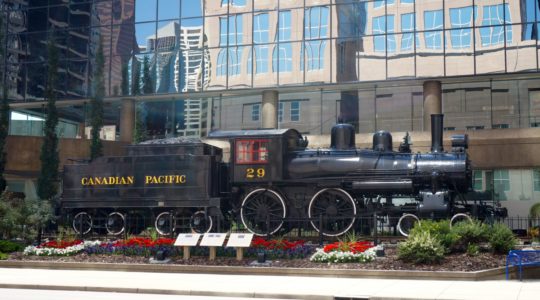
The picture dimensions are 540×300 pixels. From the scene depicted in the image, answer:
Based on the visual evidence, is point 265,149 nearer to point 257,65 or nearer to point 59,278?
point 59,278

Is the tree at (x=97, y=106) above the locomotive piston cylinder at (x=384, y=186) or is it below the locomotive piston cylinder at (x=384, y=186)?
above

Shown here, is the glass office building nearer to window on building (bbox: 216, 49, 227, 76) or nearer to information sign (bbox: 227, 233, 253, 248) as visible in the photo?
window on building (bbox: 216, 49, 227, 76)

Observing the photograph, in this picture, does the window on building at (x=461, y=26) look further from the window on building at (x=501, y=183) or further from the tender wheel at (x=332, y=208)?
the tender wheel at (x=332, y=208)

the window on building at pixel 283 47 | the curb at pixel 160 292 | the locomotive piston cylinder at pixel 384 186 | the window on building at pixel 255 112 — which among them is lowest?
the curb at pixel 160 292

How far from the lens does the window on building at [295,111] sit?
3784 cm

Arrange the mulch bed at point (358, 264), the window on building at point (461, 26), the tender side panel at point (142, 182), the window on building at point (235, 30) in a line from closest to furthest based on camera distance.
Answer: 1. the mulch bed at point (358, 264)
2. the tender side panel at point (142, 182)
3. the window on building at point (461, 26)
4. the window on building at point (235, 30)

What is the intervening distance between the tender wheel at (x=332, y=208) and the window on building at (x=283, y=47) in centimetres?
1500

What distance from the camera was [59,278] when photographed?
16062 millimetres

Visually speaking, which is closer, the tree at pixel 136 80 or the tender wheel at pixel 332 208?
the tender wheel at pixel 332 208

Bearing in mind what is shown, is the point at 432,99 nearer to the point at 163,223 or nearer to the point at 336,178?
the point at 336,178

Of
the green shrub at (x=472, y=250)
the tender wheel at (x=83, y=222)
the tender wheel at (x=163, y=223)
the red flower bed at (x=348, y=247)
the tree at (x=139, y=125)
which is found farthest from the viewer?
the tree at (x=139, y=125)

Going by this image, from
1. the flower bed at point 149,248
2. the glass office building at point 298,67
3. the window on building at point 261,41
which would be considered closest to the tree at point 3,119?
the glass office building at point 298,67

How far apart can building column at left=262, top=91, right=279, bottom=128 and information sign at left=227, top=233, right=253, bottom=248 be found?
19367 mm

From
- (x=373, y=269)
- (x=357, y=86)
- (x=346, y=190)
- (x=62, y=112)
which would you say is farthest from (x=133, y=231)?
(x=62, y=112)
